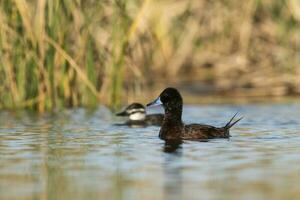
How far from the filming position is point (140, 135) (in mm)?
11719

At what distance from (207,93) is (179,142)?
7.76 metres

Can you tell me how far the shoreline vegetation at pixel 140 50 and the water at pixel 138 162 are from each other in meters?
0.86

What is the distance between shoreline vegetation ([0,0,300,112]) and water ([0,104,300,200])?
86 cm

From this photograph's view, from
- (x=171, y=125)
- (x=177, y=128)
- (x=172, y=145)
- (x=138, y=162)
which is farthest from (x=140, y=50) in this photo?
(x=138, y=162)

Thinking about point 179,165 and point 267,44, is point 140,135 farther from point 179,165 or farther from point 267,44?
point 267,44

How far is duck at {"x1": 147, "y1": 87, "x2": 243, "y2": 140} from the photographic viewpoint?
11.0 meters

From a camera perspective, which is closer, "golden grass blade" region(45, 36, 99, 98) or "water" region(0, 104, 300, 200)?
"water" region(0, 104, 300, 200)

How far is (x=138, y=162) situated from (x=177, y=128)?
257 cm

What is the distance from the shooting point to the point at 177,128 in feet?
37.1

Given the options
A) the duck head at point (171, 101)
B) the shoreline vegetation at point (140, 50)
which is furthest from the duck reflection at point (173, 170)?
the shoreline vegetation at point (140, 50)

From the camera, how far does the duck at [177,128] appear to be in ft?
Result: 36.1

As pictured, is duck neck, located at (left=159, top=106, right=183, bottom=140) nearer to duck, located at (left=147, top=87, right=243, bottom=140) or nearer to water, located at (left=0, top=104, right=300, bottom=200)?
duck, located at (left=147, top=87, right=243, bottom=140)

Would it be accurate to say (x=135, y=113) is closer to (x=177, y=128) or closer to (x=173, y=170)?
(x=177, y=128)

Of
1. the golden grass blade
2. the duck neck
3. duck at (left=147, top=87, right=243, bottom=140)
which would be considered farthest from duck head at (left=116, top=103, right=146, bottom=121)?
the duck neck
